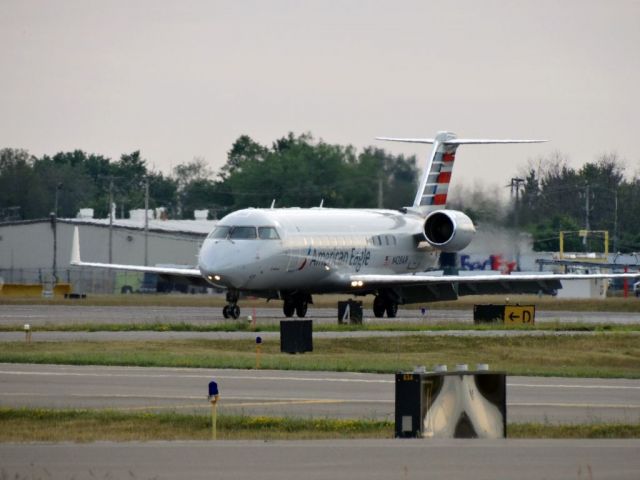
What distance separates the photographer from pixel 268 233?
50.3 m

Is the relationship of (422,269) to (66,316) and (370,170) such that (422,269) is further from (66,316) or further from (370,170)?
(66,316)

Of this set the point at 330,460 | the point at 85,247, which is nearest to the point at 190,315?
the point at 330,460

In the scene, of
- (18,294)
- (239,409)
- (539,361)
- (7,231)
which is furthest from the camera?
(7,231)

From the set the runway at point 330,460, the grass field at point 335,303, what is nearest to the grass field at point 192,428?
the runway at point 330,460

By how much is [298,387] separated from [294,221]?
2594 centimetres

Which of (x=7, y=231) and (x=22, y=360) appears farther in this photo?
(x=7, y=231)

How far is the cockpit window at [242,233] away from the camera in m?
49.7

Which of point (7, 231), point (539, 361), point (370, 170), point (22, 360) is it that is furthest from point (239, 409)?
point (7, 231)

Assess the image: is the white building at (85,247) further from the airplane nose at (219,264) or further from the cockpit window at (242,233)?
the airplane nose at (219,264)

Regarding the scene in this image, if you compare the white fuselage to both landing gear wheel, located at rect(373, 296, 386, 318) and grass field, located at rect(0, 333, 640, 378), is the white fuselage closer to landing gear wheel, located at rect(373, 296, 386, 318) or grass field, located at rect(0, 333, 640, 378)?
landing gear wheel, located at rect(373, 296, 386, 318)

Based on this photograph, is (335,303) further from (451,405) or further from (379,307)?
(451,405)

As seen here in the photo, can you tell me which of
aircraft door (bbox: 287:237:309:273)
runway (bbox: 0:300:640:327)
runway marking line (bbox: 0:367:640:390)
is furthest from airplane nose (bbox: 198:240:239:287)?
runway marking line (bbox: 0:367:640:390)

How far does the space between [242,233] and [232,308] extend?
8.23 feet

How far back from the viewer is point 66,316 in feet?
168
